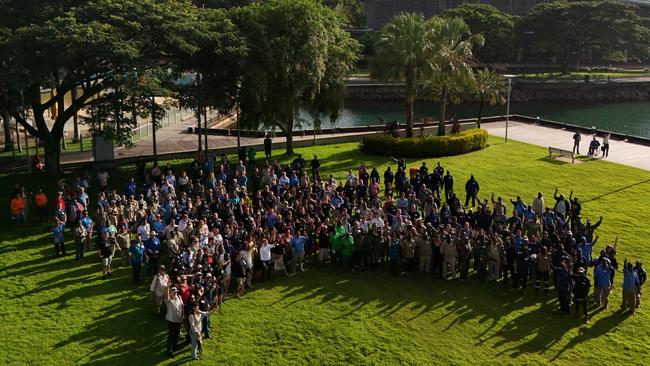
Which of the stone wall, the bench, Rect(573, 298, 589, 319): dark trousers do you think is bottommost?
Rect(573, 298, 589, 319): dark trousers

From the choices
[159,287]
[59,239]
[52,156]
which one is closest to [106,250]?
[59,239]

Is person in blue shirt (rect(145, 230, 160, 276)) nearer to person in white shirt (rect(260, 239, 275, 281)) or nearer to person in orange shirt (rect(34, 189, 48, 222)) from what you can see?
person in white shirt (rect(260, 239, 275, 281))

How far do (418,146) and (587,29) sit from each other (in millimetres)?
54389

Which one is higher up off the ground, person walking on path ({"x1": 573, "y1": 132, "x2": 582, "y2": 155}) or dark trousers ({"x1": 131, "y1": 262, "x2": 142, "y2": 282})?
person walking on path ({"x1": 573, "y1": 132, "x2": 582, "y2": 155})

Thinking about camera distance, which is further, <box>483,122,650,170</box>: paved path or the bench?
<box>483,122,650,170</box>: paved path

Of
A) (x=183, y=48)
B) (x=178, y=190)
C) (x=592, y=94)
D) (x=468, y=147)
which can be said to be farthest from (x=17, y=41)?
(x=592, y=94)

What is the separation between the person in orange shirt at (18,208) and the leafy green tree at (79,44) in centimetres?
394

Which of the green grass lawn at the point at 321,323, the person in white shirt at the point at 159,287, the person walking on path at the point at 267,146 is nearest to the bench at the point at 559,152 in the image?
the green grass lawn at the point at 321,323

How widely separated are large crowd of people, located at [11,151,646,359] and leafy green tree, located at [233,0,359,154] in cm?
741

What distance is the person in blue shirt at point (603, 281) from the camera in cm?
1494

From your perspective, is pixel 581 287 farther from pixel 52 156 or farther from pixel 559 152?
pixel 52 156

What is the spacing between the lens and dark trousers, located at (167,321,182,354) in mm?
12773

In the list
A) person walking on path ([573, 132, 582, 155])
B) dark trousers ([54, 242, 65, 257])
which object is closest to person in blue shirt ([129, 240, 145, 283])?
dark trousers ([54, 242, 65, 257])

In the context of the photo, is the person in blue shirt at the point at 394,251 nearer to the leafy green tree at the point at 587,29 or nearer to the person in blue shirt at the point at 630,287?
the person in blue shirt at the point at 630,287
